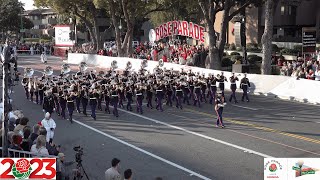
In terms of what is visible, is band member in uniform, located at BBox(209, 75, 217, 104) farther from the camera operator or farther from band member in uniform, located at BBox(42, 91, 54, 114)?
the camera operator

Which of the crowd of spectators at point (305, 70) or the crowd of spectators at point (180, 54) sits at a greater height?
the crowd of spectators at point (180, 54)

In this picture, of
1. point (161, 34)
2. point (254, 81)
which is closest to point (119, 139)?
point (254, 81)

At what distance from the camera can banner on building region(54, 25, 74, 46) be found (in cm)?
5031

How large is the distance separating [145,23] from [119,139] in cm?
6609

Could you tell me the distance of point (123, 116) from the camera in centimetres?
2094

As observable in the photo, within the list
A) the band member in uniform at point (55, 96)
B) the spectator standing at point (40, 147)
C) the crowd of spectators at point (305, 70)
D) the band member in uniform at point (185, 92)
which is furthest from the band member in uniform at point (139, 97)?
the spectator standing at point (40, 147)

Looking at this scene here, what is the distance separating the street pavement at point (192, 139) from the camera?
1337 cm

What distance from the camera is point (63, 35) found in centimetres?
5141

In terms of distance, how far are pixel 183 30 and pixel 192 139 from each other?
22.6m

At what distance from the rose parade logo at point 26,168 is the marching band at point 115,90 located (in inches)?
426

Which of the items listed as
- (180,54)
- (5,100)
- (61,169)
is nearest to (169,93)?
(61,169)

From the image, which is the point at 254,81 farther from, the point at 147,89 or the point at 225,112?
the point at 147,89
